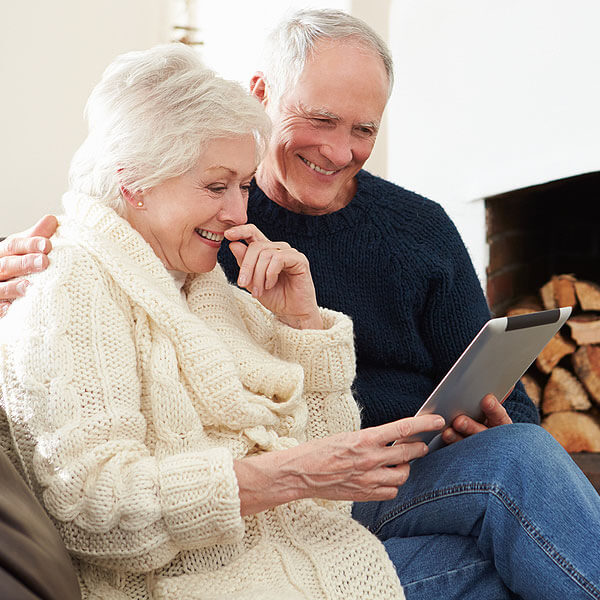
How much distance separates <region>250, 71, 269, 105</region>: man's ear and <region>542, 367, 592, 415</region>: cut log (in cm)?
143

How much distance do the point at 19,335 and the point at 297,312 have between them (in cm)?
51

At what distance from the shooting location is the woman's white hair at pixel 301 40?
1.63m

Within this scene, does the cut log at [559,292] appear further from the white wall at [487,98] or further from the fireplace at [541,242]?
the white wall at [487,98]

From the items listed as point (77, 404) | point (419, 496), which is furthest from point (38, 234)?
point (419, 496)

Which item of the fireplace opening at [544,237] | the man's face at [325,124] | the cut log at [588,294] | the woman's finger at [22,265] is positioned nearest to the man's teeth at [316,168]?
the man's face at [325,124]

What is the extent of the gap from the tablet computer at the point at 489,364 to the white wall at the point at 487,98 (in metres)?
1.10

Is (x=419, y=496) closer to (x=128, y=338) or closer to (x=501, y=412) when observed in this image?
(x=501, y=412)

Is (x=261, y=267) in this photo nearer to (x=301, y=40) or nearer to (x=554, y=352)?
(x=301, y=40)

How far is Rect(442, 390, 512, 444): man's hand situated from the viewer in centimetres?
146

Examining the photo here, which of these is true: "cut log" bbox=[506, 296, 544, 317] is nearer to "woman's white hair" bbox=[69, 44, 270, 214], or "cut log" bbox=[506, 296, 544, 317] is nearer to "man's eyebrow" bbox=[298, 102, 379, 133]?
"man's eyebrow" bbox=[298, 102, 379, 133]

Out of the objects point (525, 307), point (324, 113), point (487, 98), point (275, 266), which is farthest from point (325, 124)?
point (525, 307)

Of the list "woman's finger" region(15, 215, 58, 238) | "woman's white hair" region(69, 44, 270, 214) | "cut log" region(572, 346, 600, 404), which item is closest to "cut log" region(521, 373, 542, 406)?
"cut log" region(572, 346, 600, 404)

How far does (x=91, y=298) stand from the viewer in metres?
1.13

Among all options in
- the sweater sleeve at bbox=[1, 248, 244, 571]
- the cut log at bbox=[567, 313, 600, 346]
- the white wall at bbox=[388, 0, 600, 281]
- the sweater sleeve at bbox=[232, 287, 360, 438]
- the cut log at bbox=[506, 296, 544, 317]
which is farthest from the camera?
the cut log at bbox=[506, 296, 544, 317]
